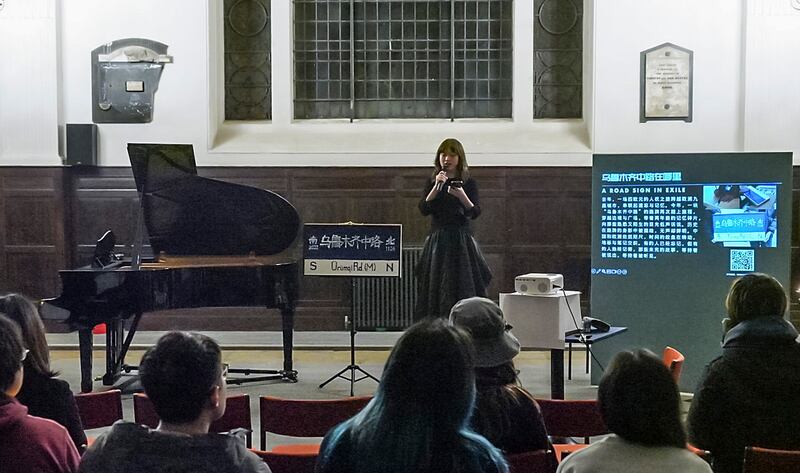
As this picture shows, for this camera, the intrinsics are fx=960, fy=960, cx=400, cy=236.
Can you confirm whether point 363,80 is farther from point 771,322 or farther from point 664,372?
point 664,372

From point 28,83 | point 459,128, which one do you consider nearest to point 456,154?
A: point 459,128

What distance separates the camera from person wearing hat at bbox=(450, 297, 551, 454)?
2824 millimetres

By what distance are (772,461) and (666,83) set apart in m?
6.79

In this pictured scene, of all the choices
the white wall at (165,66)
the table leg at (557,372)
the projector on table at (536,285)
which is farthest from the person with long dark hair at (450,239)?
the white wall at (165,66)

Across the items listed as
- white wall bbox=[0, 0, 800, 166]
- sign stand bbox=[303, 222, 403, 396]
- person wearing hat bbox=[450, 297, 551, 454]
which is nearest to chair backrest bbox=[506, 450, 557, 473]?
person wearing hat bbox=[450, 297, 551, 454]

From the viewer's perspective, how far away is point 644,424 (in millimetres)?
2205

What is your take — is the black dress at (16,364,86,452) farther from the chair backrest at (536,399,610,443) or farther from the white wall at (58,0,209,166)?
the white wall at (58,0,209,166)

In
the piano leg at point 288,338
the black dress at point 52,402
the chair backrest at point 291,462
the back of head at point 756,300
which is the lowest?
the piano leg at point 288,338

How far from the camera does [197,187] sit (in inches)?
264

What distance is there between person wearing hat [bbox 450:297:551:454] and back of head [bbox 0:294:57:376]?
4.58 ft

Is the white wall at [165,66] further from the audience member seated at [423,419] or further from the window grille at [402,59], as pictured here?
the audience member seated at [423,419]

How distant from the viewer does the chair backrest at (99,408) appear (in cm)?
366

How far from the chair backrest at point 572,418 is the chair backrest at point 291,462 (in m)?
1.10

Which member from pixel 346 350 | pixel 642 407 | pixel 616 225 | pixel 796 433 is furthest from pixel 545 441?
pixel 346 350
